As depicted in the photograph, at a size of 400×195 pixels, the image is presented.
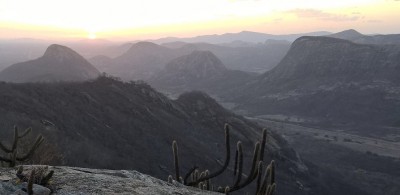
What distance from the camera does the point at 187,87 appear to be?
182125mm

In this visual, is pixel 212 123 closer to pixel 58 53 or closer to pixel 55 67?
pixel 55 67

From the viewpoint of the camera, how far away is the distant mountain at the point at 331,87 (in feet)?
404

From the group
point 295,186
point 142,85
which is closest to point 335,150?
point 295,186

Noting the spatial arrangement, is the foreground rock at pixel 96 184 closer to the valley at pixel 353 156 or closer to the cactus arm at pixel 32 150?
the cactus arm at pixel 32 150

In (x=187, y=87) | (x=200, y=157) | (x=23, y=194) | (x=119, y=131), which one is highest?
(x=23, y=194)

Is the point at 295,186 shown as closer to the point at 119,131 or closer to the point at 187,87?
the point at 119,131

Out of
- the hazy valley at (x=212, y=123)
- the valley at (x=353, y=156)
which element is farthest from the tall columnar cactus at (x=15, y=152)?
the valley at (x=353, y=156)

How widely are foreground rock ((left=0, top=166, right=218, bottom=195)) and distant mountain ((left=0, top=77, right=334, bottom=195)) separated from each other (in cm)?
2128

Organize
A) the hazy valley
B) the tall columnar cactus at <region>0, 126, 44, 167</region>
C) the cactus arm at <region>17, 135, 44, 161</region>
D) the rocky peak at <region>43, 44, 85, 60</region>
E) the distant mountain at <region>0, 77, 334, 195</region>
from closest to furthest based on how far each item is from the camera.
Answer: the tall columnar cactus at <region>0, 126, 44, 167</region> → the cactus arm at <region>17, 135, 44, 161</region> → the distant mountain at <region>0, 77, 334, 195</region> → the hazy valley → the rocky peak at <region>43, 44, 85, 60</region>

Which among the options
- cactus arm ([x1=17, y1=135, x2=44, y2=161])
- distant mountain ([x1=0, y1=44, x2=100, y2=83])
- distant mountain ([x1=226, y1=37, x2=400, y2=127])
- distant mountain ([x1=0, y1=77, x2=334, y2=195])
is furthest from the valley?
→ distant mountain ([x1=0, y1=44, x2=100, y2=83])

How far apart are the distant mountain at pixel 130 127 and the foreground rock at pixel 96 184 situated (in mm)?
21279

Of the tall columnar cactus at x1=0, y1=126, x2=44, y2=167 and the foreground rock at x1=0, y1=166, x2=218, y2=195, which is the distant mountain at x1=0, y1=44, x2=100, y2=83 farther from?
the foreground rock at x1=0, y1=166, x2=218, y2=195

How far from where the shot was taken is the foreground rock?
5477 millimetres

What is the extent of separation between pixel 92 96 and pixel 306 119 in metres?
84.9
